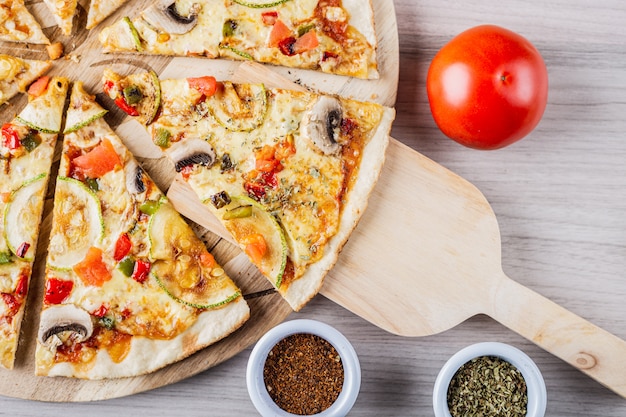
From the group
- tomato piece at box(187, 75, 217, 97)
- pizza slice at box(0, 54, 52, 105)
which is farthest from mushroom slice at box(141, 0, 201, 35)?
pizza slice at box(0, 54, 52, 105)

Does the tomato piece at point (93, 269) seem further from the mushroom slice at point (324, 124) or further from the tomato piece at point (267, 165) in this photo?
the mushroom slice at point (324, 124)

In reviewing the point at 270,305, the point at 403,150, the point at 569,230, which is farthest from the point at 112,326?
the point at 569,230

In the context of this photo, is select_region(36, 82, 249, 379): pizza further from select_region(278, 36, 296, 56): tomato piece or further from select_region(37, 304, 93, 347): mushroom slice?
select_region(278, 36, 296, 56): tomato piece

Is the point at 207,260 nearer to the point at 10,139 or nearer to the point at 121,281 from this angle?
the point at 121,281

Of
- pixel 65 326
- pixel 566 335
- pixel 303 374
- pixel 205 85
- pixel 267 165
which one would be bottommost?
pixel 566 335

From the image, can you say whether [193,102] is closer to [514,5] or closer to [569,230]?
[514,5]

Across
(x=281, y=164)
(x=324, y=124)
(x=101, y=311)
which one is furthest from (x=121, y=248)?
(x=324, y=124)

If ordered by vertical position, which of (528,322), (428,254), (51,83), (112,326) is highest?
(51,83)
